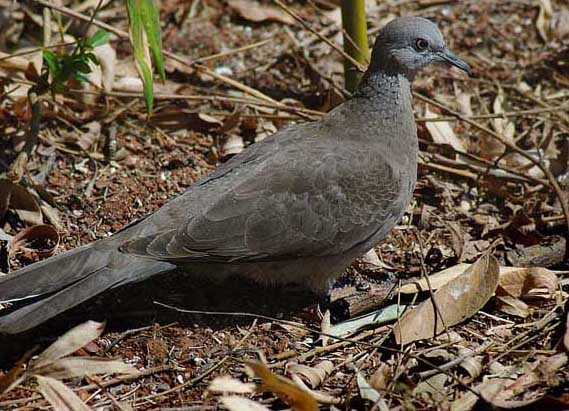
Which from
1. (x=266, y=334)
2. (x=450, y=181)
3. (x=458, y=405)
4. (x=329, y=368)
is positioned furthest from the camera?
(x=450, y=181)

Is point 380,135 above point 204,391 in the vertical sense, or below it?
above

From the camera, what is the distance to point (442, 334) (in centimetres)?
399

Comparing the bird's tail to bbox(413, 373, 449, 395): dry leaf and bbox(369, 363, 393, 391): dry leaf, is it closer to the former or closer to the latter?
bbox(369, 363, 393, 391): dry leaf

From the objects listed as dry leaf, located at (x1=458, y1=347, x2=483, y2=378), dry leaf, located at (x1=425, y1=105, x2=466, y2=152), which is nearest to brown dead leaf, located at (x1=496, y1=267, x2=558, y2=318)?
dry leaf, located at (x1=458, y1=347, x2=483, y2=378)

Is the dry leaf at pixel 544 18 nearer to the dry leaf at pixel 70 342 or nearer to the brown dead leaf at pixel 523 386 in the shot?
the brown dead leaf at pixel 523 386

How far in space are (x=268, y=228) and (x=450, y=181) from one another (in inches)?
63.8

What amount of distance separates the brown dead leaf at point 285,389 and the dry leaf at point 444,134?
7.71 feet

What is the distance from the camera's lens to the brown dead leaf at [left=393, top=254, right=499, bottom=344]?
3.99 m

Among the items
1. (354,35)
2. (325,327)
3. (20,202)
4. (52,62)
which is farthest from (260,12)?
(325,327)

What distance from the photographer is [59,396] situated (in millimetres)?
3428

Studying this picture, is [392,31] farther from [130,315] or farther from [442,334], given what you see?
[130,315]

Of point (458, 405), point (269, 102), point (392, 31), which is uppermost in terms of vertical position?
point (392, 31)

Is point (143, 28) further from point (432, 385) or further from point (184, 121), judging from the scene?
point (432, 385)

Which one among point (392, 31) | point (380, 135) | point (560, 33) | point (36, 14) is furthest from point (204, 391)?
point (560, 33)
